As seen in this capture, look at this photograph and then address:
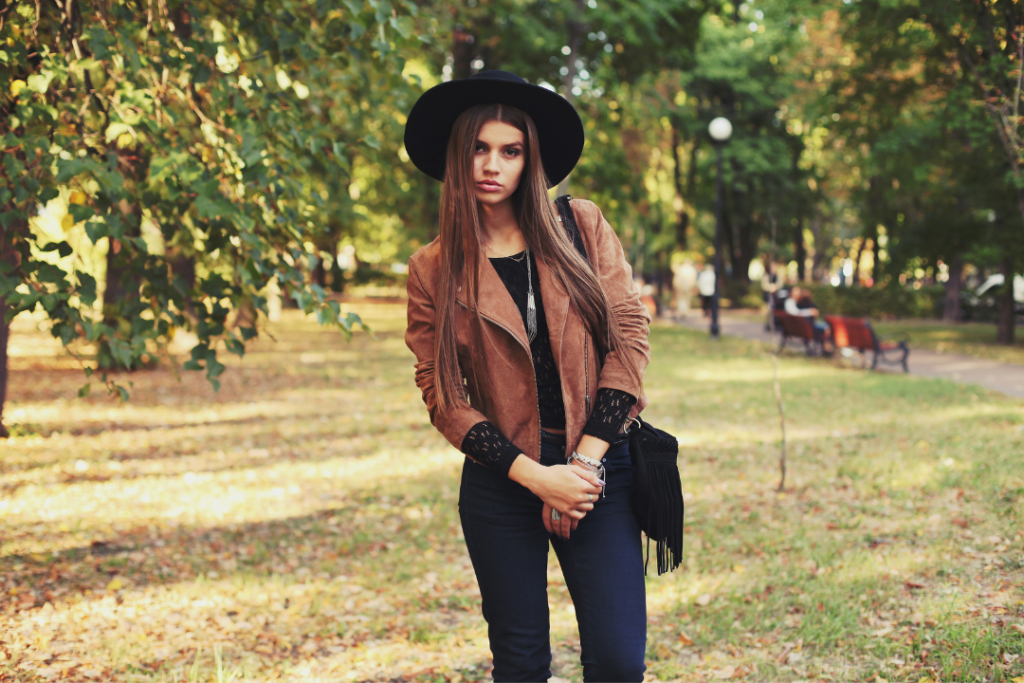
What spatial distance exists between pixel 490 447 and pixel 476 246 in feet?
1.85

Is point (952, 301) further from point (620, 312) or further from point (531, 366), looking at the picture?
point (531, 366)

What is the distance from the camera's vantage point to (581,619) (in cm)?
222

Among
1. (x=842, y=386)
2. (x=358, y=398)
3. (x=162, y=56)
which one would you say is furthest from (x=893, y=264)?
(x=162, y=56)

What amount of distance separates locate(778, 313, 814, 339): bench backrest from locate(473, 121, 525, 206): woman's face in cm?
1476

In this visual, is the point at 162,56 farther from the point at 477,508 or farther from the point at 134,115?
the point at 477,508

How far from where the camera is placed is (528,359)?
2.25m

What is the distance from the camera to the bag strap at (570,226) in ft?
7.80

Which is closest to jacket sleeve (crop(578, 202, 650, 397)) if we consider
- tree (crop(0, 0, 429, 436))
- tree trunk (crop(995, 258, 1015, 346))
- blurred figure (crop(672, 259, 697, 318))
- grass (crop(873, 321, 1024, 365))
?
tree (crop(0, 0, 429, 436))

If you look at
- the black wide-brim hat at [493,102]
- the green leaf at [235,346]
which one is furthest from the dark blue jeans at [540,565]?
the green leaf at [235,346]

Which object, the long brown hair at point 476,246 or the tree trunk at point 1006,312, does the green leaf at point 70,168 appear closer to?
the long brown hair at point 476,246

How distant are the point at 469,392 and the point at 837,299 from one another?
3035 centimetres

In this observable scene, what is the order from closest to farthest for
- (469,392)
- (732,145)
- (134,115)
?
1. (469,392)
2. (134,115)
3. (732,145)

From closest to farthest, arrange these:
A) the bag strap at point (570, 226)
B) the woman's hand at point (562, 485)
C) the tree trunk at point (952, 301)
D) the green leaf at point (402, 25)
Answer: the woman's hand at point (562, 485) < the bag strap at point (570, 226) < the green leaf at point (402, 25) < the tree trunk at point (952, 301)

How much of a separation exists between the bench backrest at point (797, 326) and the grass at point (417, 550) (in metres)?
5.12
